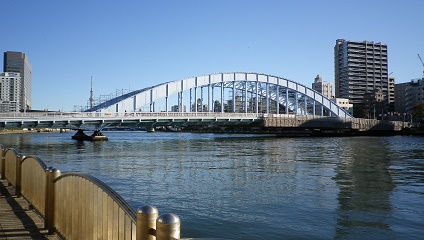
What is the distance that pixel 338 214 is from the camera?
12.1 m

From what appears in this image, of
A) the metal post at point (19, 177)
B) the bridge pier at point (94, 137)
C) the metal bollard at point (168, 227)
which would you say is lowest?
the bridge pier at point (94, 137)

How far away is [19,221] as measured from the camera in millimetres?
7160

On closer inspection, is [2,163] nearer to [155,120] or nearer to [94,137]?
[155,120]

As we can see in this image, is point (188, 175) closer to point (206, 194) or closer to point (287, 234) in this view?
→ point (206, 194)

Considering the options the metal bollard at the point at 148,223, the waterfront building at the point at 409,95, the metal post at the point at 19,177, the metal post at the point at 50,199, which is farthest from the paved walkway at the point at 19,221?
the waterfront building at the point at 409,95

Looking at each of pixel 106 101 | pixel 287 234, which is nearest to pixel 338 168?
pixel 287 234

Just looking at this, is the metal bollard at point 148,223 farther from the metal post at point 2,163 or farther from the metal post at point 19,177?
the metal post at point 2,163

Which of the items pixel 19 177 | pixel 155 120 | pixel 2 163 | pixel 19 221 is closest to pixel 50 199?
pixel 19 221

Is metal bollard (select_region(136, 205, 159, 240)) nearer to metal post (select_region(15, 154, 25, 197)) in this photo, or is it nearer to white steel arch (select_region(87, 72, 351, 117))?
metal post (select_region(15, 154, 25, 197))

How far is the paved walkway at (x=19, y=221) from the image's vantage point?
6.33m

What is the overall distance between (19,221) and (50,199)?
0.91 m

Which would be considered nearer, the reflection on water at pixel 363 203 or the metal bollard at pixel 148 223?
the metal bollard at pixel 148 223

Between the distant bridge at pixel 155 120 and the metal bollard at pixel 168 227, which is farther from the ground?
the distant bridge at pixel 155 120

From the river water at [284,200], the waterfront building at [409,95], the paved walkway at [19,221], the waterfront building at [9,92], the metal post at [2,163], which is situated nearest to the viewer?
the paved walkway at [19,221]
